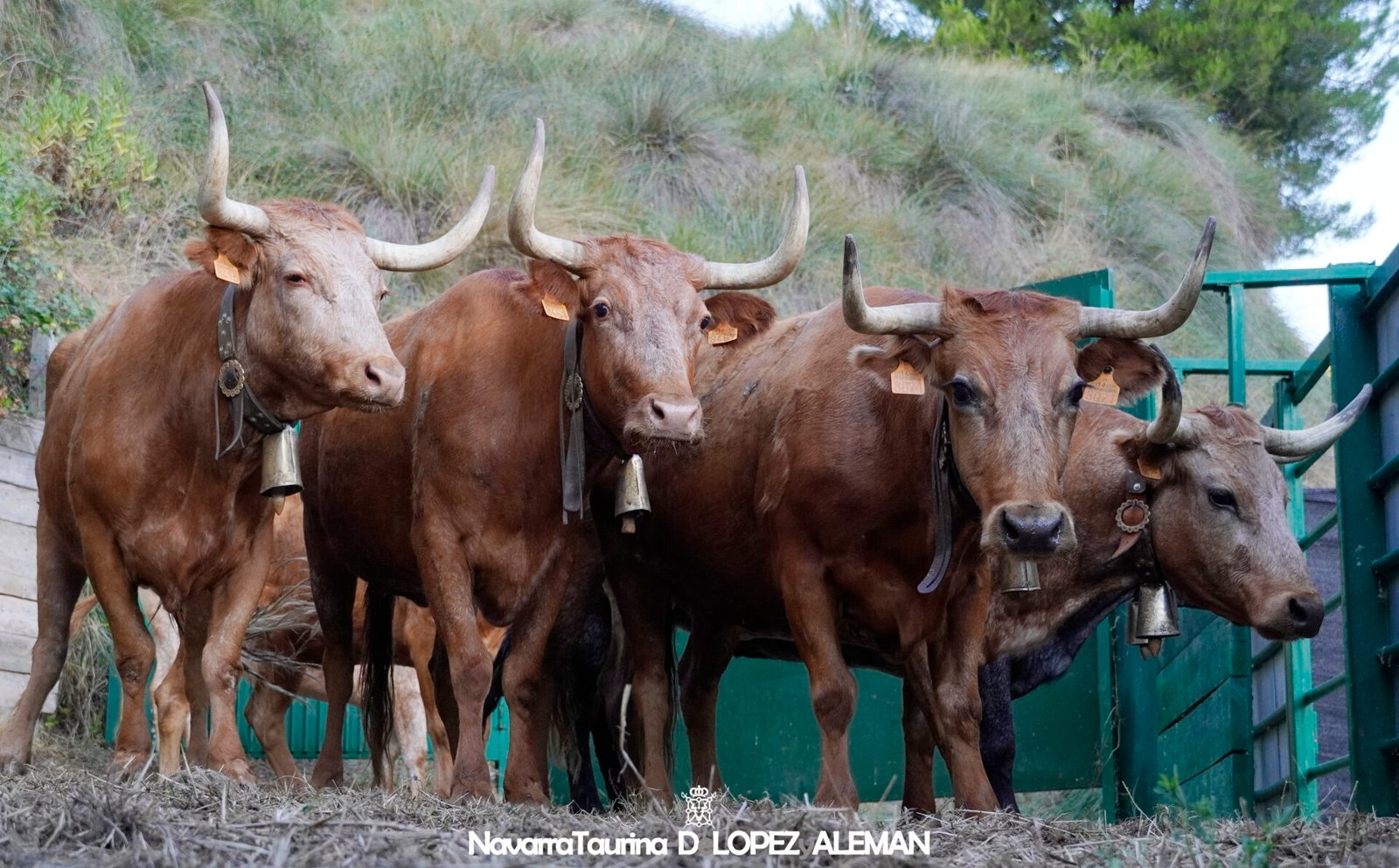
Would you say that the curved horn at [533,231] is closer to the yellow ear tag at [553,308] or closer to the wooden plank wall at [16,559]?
the yellow ear tag at [553,308]

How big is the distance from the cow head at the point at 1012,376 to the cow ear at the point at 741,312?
857 mm

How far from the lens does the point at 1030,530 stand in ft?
18.1

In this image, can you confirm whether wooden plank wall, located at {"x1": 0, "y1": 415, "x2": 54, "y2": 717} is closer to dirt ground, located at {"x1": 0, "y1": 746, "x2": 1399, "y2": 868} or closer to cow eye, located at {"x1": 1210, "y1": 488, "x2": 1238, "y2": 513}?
dirt ground, located at {"x1": 0, "y1": 746, "x2": 1399, "y2": 868}

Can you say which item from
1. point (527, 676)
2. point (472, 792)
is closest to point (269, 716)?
point (527, 676)

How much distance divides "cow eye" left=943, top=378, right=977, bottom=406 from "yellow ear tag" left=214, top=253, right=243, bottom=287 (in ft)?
9.26

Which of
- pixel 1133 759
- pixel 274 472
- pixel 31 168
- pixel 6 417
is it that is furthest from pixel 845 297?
pixel 31 168

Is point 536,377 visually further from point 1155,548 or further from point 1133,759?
point 1133,759

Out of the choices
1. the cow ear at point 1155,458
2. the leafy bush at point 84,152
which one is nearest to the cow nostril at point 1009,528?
the cow ear at point 1155,458

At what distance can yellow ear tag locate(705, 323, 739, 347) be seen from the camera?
23.0 feet

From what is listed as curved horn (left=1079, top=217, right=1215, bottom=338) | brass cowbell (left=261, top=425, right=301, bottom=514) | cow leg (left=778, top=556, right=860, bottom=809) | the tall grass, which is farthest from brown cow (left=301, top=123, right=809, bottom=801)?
the tall grass

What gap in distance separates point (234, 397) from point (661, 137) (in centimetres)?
1375

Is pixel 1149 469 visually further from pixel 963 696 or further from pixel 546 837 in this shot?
pixel 546 837

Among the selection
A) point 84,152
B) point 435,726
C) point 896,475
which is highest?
point 84,152

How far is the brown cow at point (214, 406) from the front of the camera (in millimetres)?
6148
